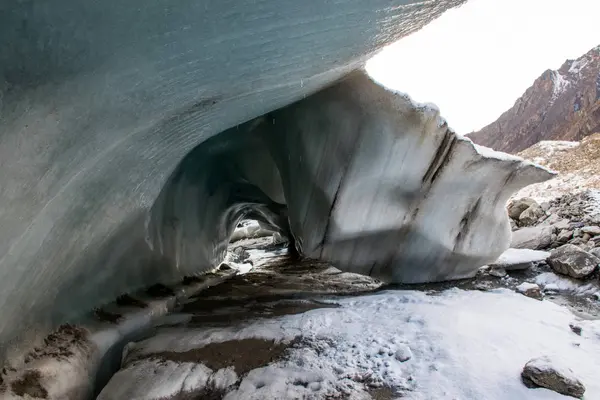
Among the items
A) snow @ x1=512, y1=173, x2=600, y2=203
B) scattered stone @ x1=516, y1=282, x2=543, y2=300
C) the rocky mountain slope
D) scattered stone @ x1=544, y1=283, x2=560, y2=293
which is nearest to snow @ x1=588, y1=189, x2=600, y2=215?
scattered stone @ x1=544, y1=283, x2=560, y2=293

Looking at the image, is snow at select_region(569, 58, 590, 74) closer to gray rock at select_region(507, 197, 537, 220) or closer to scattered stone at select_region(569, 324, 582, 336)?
gray rock at select_region(507, 197, 537, 220)

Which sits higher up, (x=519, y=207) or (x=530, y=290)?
(x=519, y=207)

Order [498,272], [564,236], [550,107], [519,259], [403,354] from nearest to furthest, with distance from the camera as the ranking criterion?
1. [403,354]
2. [498,272]
3. [519,259]
4. [564,236]
5. [550,107]

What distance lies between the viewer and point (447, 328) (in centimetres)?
279

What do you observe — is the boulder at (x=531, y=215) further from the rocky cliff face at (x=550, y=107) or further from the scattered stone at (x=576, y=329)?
the rocky cliff face at (x=550, y=107)

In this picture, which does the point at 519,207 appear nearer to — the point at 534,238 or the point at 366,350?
the point at 534,238

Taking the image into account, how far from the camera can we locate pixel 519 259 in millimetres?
5027

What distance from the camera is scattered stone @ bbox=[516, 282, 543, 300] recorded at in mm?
3828

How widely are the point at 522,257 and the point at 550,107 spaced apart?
1659 inches

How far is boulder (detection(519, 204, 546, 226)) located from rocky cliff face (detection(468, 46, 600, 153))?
102 ft

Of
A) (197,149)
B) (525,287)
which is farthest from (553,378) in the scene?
(197,149)

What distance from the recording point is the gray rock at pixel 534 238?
5.74 meters

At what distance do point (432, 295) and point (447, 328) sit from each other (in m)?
1.12

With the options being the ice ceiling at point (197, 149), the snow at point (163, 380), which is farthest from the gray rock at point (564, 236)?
the snow at point (163, 380)
